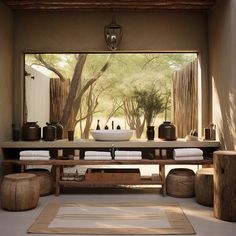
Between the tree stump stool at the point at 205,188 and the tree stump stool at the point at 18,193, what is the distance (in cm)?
190

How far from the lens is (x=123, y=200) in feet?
14.8

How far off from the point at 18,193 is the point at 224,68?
2.92 metres

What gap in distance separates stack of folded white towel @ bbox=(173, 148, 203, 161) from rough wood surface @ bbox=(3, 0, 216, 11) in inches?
79.3

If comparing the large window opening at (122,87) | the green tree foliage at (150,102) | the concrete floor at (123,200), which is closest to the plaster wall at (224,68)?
the concrete floor at (123,200)

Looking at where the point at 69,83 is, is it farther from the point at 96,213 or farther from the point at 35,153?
the point at 96,213

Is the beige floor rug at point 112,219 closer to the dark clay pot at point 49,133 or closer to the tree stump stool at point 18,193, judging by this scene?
the tree stump stool at point 18,193

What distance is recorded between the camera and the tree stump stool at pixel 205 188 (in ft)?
13.6

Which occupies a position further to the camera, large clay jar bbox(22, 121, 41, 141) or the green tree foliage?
the green tree foliage

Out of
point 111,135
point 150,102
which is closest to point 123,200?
point 111,135

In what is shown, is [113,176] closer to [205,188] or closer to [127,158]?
[127,158]

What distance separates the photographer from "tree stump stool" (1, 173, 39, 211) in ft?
12.9

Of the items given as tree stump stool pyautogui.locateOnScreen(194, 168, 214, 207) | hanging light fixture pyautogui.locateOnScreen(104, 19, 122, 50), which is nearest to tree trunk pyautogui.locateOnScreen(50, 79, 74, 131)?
hanging light fixture pyautogui.locateOnScreen(104, 19, 122, 50)

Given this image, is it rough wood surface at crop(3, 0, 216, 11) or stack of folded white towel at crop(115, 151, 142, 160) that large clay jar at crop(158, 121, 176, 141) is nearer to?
stack of folded white towel at crop(115, 151, 142, 160)

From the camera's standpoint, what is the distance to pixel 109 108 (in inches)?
436
